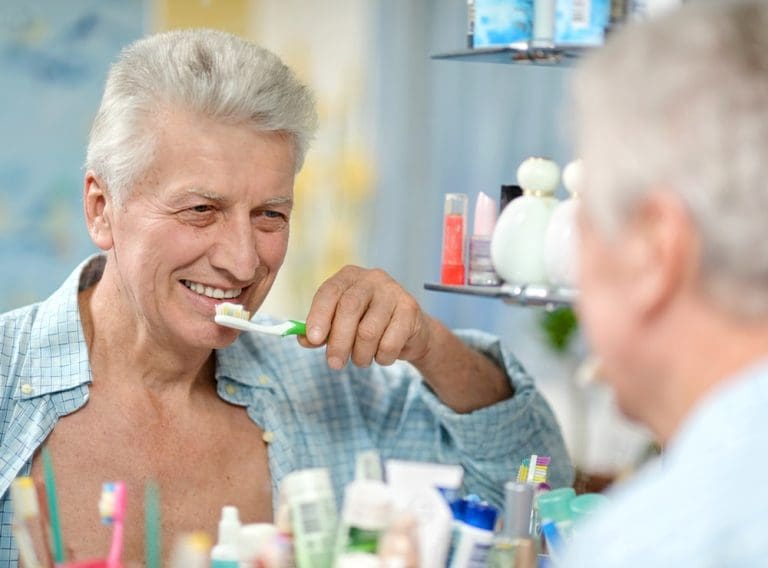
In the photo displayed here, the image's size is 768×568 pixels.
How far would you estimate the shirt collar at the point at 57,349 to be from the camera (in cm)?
163

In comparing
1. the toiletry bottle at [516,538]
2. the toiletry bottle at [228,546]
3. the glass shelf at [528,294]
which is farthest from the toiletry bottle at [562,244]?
the toiletry bottle at [228,546]

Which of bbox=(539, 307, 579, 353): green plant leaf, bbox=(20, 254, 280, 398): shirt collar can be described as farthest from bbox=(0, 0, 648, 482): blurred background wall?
bbox=(20, 254, 280, 398): shirt collar

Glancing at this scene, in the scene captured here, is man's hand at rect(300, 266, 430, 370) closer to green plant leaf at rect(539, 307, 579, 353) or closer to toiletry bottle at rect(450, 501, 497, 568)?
toiletry bottle at rect(450, 501, 497, 568)

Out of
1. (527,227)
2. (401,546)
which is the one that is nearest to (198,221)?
(527,227)

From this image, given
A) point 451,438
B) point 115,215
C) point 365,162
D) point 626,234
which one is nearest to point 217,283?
point 115,215

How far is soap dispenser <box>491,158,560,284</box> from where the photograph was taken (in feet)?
4.40

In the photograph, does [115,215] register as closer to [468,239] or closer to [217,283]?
[217,283]

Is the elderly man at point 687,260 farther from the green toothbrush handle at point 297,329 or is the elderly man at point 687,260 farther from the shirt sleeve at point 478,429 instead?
the shirt sleeve at point 478,429

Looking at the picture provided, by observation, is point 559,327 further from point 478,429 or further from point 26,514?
point 26,514

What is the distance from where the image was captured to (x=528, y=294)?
4.31 feet

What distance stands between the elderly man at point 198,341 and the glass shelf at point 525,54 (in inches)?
13.2

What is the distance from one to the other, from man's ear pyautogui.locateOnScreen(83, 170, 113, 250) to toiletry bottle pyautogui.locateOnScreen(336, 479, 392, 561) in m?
0.77

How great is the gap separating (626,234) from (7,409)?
111 centimetres

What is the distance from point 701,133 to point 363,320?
0.99 m
